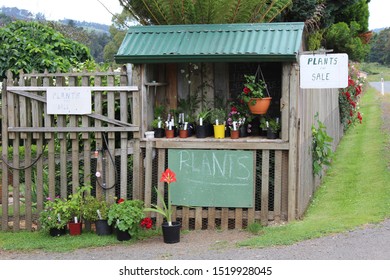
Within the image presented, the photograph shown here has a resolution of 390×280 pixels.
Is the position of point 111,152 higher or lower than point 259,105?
lower

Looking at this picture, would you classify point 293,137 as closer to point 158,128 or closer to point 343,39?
point 158,128

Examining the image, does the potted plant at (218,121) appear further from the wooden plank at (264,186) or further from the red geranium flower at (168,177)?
the red geranium flower at (168,177)

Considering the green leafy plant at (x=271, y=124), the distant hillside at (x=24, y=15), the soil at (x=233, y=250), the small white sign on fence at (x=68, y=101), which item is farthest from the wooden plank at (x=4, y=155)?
the distant hillside at (x=24, y=15)

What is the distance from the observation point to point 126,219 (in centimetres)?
806

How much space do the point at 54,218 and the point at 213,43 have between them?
10.4 ft

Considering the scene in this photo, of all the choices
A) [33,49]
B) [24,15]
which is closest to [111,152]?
[33,49]

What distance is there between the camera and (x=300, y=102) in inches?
342

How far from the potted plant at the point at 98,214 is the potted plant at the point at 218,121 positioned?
5.96 feet

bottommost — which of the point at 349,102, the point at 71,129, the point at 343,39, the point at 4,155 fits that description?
the point at 4,155

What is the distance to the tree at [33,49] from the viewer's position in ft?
40.7

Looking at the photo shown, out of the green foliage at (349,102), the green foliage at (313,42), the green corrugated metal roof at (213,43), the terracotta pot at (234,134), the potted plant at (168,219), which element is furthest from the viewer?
the green foliage at (349,102)

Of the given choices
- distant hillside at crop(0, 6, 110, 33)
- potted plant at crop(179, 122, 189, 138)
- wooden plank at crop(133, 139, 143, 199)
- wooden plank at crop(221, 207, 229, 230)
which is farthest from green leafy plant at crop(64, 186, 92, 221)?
distant hillside at crop(0, 6, 110, 33)

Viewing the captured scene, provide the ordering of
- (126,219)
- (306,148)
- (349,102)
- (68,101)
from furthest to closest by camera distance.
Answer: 1. (349,102)
2. (306,148)
3. (68,101)
4. (126,219)

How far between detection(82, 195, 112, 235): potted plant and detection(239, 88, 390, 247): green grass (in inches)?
76.1
